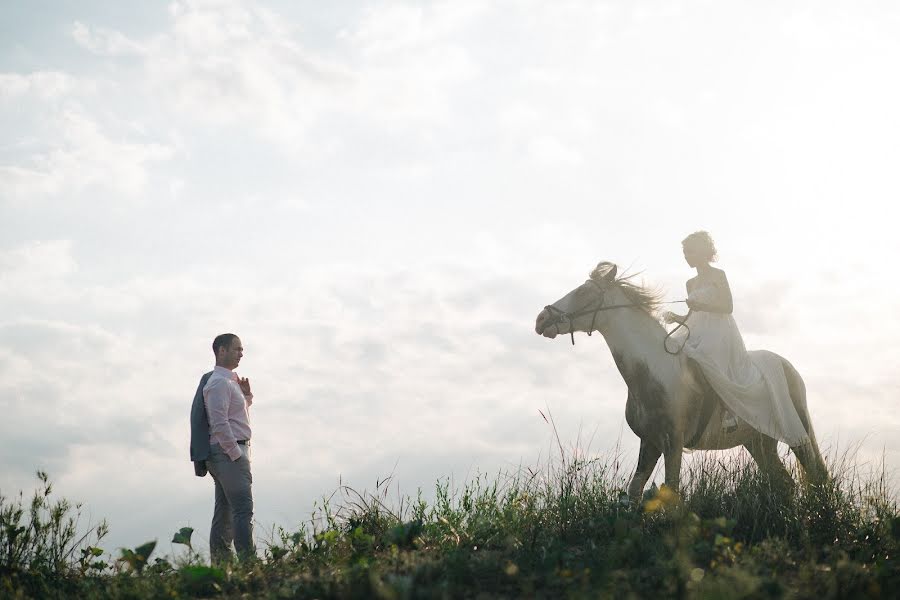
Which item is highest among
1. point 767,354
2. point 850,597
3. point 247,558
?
point 767,354

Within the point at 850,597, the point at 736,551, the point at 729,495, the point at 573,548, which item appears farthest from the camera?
the point at 729,495

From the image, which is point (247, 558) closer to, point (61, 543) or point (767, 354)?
point (61, 543)

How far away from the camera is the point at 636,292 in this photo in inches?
380

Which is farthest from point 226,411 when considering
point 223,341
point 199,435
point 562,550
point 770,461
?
point 770,461

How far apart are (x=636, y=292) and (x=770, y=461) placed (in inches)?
91.9

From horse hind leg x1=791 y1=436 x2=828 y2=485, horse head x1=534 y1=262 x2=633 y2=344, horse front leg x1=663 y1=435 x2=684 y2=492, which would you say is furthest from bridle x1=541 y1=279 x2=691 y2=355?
horse hind leg x1=791 y1=436 x2=828 y2=485

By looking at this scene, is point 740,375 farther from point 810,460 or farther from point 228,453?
point 228,453

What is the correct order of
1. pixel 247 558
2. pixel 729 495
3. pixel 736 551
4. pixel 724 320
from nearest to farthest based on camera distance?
pixel 736 551
pixel 247 558
pixel 729 495
pixel 724 320

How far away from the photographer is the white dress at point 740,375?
9.13m

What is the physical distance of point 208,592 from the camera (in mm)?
6406

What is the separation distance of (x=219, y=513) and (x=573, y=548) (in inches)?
144

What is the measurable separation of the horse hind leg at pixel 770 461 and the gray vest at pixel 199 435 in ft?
18.4

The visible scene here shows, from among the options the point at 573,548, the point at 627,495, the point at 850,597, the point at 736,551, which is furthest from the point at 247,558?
the point at 850,597

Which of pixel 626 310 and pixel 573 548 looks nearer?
pixel 573 548
